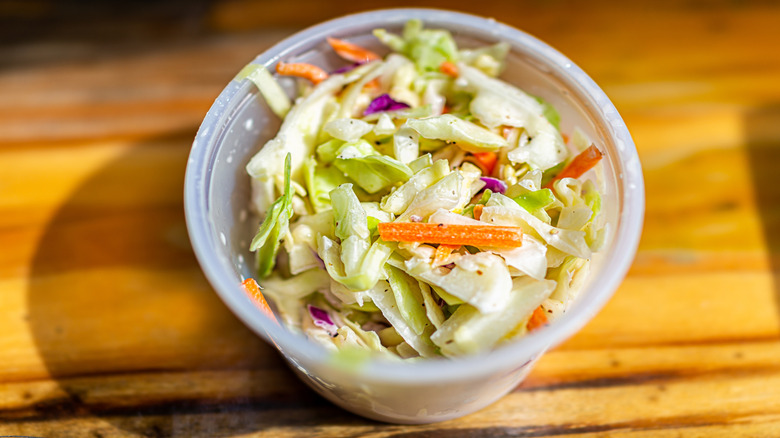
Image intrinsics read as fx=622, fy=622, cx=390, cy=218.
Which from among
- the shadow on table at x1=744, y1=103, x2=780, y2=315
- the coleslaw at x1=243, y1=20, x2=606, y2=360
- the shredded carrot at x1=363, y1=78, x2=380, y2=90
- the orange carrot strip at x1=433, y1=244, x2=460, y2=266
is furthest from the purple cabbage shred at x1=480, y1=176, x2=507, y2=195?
the shadow on table at x1=744, y1=103, x2=780, y2=315

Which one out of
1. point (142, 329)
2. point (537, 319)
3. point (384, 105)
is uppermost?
point (384, 105)

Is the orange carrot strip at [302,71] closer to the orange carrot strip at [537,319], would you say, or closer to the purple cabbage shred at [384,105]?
the purple cabbage shred at [384,105]

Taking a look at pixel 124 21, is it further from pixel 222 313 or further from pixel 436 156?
pixel 436 156

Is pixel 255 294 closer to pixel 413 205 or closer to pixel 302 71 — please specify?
pixel 413 205

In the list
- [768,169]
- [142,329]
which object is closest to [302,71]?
[142,329]

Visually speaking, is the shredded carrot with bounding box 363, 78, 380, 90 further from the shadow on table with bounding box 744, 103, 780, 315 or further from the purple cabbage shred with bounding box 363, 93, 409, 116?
the shadow on table with bounding box 744, 103, 780, 315

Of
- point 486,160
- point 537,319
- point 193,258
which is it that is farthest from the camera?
point 193,258

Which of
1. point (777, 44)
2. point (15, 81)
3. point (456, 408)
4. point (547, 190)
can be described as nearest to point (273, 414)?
point (456, 408)
